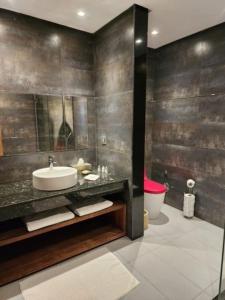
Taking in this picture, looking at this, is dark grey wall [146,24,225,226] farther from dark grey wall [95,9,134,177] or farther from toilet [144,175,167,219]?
dark grey wall [95,9,134,177]

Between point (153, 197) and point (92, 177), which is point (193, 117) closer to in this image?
point (153, 197)

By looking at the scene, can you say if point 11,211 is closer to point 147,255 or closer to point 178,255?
point 147,255

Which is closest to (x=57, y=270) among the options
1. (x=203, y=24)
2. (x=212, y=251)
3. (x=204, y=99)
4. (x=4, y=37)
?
(x=212, y=251)

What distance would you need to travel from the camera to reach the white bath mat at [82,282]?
1.69 metres

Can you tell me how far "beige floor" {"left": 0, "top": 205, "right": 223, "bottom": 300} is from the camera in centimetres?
171

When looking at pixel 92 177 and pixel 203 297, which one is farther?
pixel 92 177

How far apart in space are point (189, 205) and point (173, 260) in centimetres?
98

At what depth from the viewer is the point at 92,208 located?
223 cm

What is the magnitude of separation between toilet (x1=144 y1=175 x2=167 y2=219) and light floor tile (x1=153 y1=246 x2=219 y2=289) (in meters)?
0.63

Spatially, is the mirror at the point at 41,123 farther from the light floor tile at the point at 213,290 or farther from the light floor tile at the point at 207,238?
the light floor tile at the point at 213,290

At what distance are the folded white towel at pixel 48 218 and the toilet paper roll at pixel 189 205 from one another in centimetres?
169

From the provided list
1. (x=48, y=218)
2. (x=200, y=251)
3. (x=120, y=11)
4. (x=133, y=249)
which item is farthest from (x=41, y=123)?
(x=200, y=251)

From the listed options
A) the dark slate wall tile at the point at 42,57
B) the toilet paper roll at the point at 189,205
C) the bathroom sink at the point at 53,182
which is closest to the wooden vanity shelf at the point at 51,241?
the bathroom sink at the point at 53,182

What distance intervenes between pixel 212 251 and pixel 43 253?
1893 mm
